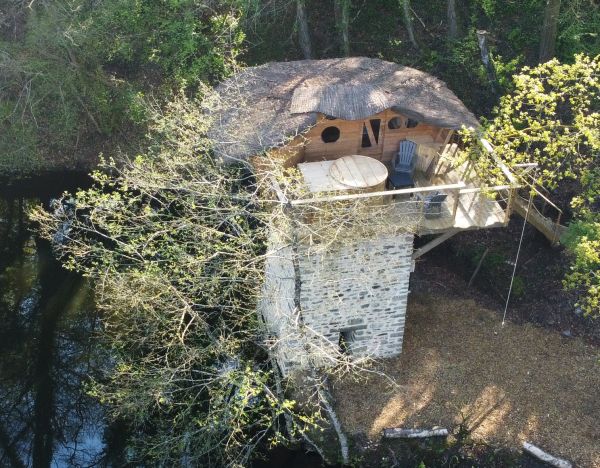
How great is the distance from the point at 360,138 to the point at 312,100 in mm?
1606

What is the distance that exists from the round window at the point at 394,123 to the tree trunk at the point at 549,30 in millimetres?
6911

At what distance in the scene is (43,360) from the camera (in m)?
17.1

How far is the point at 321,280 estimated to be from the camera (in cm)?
1398

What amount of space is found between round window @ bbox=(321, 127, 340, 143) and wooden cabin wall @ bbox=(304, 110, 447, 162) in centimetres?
8

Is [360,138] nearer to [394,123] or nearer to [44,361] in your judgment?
Result: [394,123]

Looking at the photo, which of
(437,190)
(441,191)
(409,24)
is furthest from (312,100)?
(409,24)

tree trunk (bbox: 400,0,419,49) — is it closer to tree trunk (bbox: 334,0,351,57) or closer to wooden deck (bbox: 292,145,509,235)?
tree trunk (bbox: 334,0,351,57)

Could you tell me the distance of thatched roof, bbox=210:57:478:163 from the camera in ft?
45.3

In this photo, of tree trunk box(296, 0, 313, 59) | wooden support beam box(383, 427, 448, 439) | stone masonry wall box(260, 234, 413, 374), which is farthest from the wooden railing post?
tree trunk box(296, 0, 313, 59)

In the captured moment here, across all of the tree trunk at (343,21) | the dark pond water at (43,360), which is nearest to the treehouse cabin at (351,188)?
the dark pond water at (43,360)

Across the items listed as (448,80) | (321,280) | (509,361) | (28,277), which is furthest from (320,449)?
(448,80)

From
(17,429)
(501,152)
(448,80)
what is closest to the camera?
(501,152)

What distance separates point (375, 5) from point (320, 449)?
16.1 metres

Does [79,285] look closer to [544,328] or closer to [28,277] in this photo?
[28,277]
